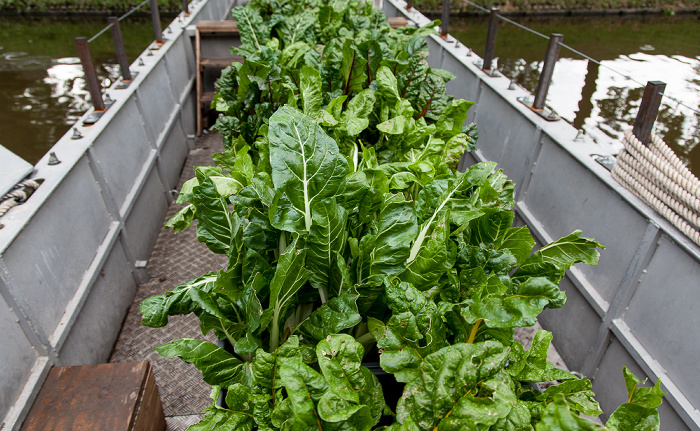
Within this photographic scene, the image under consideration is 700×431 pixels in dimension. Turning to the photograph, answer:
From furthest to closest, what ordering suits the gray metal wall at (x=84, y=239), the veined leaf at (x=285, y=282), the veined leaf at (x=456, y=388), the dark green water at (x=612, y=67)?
the dark green water at (x=612, y=67), the gray metal wall at (x=84, y=239), the veined leaf at (x=285, y=282), the veined leaf at (x=456, y=388)

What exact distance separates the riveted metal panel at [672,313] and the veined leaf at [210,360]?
1.80 m

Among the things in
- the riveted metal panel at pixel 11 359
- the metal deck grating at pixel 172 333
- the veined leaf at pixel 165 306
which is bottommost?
the metal deck grating at pixel 172 333

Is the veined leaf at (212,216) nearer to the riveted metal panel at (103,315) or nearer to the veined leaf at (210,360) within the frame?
the veined leaf at (210,360)

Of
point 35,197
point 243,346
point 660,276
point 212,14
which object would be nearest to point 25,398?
point 35,197

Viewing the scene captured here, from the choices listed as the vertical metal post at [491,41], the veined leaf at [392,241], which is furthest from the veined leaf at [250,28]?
the veined leaf at [392,241]

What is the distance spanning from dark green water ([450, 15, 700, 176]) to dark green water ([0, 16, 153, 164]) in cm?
570

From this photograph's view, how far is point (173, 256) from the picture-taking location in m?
3.40

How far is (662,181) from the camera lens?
6.57ft

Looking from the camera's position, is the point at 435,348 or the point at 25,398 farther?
the point at 25,398

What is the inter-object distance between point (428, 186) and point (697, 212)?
3.92 ft

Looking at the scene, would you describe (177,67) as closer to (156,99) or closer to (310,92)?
(156,99)

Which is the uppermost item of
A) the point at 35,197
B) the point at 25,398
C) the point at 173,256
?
the point at 35,197

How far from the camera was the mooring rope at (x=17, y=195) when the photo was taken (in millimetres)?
1964

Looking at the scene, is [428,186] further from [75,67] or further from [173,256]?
[75,67]
